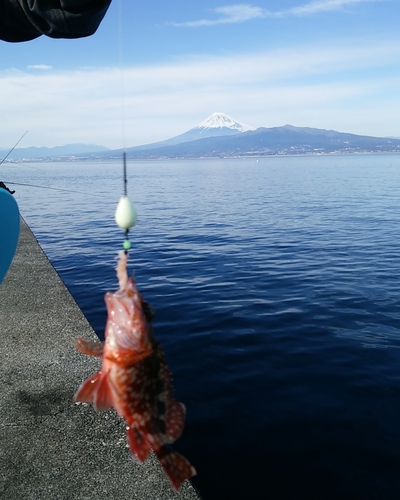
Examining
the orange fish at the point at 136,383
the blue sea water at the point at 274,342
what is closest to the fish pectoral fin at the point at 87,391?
the orange fish at the point at 136,383

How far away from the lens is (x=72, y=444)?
15.2ft

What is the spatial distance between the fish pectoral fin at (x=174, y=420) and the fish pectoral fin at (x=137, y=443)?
0.13 m

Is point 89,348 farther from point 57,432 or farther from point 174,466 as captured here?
point 57,432

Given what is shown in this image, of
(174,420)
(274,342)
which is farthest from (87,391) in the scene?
(274,342)

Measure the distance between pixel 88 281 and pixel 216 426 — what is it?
8.38 m

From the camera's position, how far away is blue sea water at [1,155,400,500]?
582 centimetres

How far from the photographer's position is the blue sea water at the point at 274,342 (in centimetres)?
582

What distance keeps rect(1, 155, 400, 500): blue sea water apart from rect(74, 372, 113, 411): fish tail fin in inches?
147

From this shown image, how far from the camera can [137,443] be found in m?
2.35

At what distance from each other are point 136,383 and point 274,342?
7287 millimetres

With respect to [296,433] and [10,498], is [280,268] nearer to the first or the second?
[296,433]

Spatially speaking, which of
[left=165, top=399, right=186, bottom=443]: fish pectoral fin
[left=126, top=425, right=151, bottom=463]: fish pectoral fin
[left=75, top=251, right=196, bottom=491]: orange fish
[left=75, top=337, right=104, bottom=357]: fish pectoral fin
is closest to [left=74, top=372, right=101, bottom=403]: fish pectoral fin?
[left=75, top=251, right=196, bottom=491]: orange fish

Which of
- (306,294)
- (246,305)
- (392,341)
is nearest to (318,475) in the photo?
(392,341)

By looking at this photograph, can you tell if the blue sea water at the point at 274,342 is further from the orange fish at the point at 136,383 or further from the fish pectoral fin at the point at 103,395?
the fish pectoral fin at the point at 103,395
